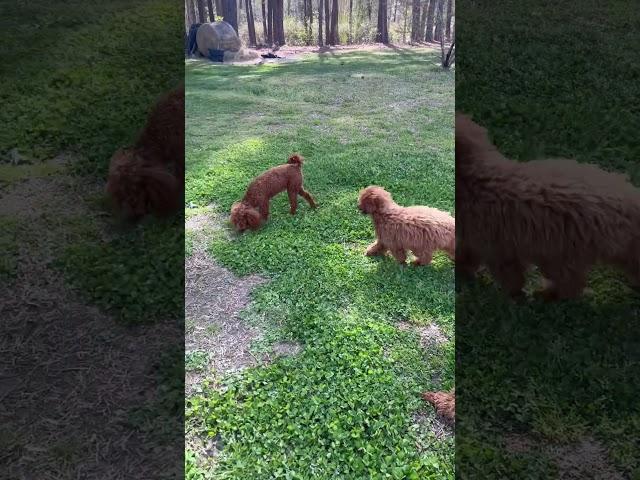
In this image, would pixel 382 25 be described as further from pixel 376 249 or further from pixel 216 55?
pixel 376 249

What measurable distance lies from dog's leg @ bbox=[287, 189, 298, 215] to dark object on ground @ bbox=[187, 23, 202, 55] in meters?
1.23

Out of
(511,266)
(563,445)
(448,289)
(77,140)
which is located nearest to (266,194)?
(448,289)

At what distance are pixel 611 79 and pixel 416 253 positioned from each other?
3.64 metres

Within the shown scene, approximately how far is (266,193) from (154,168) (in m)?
0.69

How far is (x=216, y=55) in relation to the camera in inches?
142

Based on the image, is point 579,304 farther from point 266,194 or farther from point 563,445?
point 266,194

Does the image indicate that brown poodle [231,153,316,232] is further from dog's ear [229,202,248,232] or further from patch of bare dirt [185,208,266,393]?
patch of bare dirt [185,208,266,393]

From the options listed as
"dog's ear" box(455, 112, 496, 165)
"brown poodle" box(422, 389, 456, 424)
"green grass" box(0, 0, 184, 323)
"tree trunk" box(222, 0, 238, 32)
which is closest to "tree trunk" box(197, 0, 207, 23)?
"tree trunk" box(222, 0, 238, 32)

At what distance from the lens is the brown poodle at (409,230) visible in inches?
105

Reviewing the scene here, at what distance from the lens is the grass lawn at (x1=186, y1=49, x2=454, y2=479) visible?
1744 mm

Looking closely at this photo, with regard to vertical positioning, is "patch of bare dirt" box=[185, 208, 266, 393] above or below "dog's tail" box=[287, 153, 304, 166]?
below

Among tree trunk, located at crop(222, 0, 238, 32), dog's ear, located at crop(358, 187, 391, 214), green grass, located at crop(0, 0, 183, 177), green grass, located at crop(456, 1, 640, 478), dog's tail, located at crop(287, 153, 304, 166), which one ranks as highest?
tree trunk, located at crop(222, 0, 238, 32)

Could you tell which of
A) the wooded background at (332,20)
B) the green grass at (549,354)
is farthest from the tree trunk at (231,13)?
the green grass at (549,354)

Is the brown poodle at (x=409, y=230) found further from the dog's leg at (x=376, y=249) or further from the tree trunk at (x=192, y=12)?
Result: the tree trunk at (x=192, y=12)
